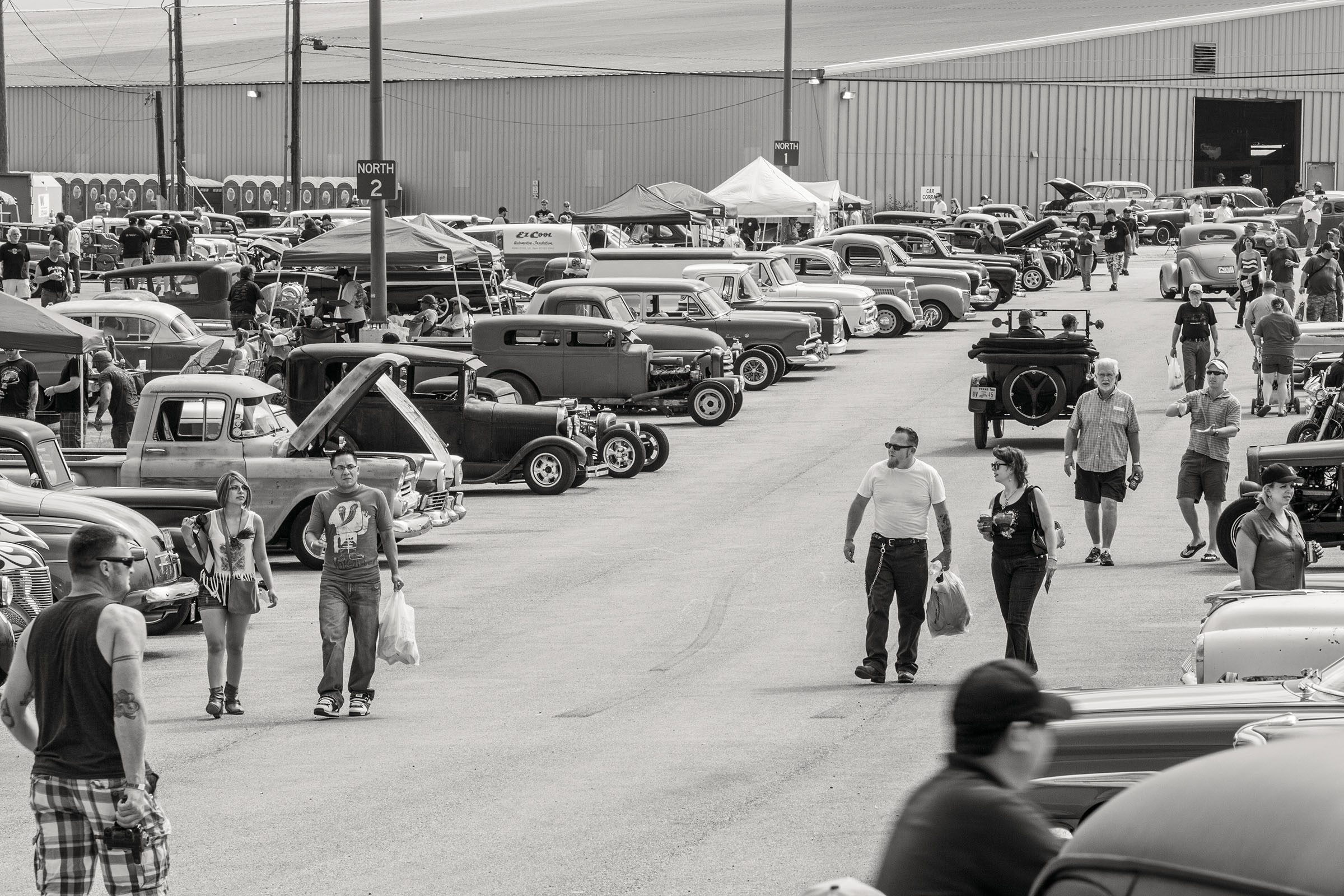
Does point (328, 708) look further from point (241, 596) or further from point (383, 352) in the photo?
point (383, 352)

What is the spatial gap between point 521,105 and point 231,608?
178 feet

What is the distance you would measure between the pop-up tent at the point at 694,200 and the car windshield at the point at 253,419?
25.5m

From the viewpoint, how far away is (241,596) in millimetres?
11328

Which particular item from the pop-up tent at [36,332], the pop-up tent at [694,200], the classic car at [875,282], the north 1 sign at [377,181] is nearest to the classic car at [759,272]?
the classic car at [875,282]

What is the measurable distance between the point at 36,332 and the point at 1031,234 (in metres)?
28.5

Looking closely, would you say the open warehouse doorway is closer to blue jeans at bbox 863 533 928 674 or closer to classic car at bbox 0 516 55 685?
blue jeans at bbox 863 533 928 674

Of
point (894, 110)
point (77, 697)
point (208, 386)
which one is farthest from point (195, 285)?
point (894, 110)

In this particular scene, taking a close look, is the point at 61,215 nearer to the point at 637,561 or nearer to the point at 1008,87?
the point at 1008,87

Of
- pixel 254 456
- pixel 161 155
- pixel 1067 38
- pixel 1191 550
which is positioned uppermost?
pixel 1067 38

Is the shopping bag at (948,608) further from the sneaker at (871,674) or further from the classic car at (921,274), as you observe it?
the classic car at (921,274)

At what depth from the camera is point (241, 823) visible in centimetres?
854

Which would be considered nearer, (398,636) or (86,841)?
(86,841)

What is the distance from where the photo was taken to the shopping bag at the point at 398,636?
1109 cm

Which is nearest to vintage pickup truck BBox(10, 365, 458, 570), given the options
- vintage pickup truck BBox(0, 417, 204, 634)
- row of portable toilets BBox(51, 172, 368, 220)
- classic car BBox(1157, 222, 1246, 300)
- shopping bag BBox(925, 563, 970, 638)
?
vintage pickup truck BBox(0, 417, 204, 634)
